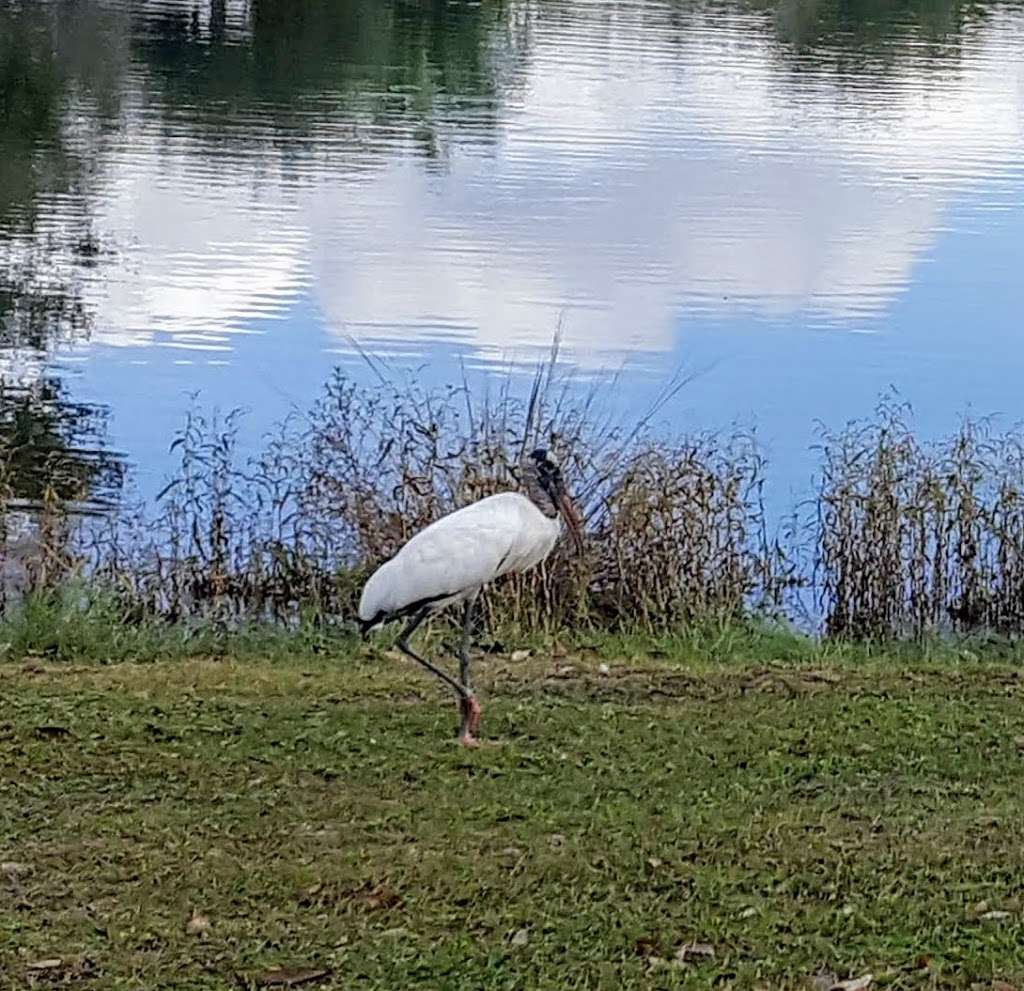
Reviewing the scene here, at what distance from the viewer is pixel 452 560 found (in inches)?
276

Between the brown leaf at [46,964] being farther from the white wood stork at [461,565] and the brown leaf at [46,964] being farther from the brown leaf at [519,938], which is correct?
the white wood stork at [461,565]

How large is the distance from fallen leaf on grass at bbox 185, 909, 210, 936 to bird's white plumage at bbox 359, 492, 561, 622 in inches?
80.5

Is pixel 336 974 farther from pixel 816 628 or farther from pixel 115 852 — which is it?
pixel 816 628

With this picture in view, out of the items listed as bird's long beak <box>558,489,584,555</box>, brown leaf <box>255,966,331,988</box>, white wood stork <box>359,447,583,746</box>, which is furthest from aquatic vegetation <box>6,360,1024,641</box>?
brown leaf <box>255,966,331,988</box>

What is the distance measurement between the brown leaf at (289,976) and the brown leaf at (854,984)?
1193 millimetres

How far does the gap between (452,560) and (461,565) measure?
37mm

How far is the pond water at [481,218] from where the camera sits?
1497 centimetres

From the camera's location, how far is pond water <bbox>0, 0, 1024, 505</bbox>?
15.0 meters

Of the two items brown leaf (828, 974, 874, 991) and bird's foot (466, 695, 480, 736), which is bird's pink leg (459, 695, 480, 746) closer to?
bird's foot (466, 695, 480, 736)

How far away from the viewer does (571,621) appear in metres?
9.73

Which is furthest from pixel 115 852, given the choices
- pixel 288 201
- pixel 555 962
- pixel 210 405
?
pixel 288 201

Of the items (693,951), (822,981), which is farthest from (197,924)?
(822,981)

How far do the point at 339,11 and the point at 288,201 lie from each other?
16265 millimetres

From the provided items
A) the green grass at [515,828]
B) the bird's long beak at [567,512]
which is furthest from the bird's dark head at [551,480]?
the green grass at [515,828]
